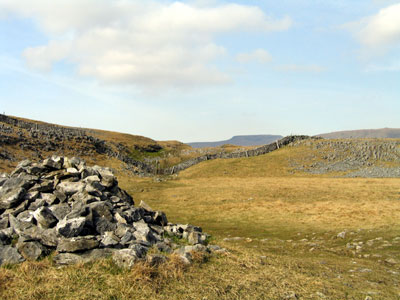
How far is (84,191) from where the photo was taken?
14.5 metres

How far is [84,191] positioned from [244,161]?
52382mm

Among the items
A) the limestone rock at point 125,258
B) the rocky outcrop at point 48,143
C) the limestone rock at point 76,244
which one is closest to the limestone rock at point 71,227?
the limestone rock at point 76,244

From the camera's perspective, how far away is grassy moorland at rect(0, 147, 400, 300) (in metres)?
8.75

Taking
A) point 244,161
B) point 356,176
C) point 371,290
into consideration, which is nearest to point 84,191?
point 371,290

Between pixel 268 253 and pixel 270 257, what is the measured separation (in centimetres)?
133

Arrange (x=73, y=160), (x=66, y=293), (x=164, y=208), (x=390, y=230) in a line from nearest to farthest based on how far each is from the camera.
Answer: (x=66, y=293) < (x=73, y=160) < (x=390, y=230) < (x=164, y=208)

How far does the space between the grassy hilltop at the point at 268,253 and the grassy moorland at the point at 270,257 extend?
0.04m

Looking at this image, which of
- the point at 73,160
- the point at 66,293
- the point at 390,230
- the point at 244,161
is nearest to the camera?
the point at 66,293

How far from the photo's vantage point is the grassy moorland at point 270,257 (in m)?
8.75

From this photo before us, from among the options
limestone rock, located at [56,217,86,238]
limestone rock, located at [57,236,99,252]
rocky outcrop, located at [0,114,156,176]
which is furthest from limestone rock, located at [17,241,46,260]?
rocky outcrop, located at [0,114,156,176]

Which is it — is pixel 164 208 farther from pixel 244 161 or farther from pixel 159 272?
pixel 244 161

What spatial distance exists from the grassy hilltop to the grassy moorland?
0.04m

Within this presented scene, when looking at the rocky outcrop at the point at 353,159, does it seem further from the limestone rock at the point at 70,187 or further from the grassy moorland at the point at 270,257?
the limestone rock at the point at 70,187

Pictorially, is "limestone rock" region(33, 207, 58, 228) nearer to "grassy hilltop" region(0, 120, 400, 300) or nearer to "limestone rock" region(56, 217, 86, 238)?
"limestone rock" region(56, 217, 86, 238)
